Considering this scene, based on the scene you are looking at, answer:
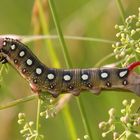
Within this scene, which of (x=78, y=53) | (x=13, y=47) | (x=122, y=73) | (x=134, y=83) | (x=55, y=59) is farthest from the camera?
(x=78, y=53)

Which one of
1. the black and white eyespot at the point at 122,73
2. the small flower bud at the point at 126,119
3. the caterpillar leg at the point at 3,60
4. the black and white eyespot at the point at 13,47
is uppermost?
the black and white eyespot at the point at 13,47

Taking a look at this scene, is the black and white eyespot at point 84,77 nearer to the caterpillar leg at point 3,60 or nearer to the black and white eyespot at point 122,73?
the black and white eyespot at point 122,73

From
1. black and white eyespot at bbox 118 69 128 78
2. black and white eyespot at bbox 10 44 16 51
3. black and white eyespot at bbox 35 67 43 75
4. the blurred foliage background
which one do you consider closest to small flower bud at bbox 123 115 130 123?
black and white eyespot at bbox 118 69 128 78

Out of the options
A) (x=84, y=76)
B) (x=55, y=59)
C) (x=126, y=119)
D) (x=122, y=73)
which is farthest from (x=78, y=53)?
(x=126, y=119)

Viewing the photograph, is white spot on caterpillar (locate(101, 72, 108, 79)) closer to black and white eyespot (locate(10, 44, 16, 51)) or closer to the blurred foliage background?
black and white eyespot (locate(10, 44, 16, 51))

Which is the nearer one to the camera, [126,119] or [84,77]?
[126,119]

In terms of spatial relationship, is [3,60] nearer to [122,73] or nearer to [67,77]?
[67,77]

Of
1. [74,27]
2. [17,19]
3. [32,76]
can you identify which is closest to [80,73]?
[32,76]

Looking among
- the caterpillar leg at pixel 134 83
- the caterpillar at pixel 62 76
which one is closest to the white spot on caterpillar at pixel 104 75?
the caterpillar at pixel 62 76

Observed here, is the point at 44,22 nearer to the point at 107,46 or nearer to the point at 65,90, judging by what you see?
the point at 65,90

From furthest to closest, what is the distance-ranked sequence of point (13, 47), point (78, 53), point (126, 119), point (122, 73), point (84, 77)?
point (78, 53), point (13, 47), point (84, 77), point (122, 73), point (126, 119)
